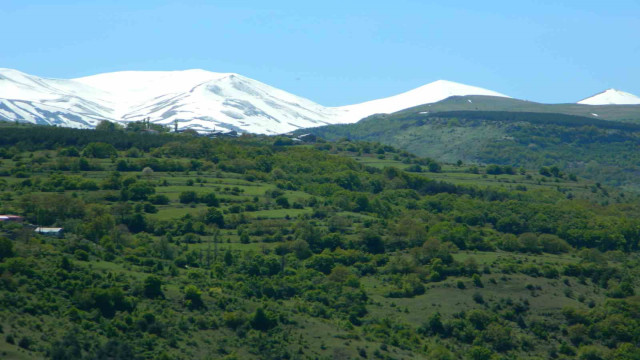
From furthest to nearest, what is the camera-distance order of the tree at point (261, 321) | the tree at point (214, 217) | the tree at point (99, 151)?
the tree at point (99, 151) < the tree at point (214, 217) < the tree at point (261, 321)

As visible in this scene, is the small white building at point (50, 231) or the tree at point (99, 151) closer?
the small white building at point (50, 231)

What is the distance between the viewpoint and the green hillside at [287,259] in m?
61.5

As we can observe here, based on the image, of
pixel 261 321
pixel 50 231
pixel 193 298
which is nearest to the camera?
pixel 261 321

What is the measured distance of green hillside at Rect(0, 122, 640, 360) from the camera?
6150 centimetres

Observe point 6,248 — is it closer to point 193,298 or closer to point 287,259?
point 193,298

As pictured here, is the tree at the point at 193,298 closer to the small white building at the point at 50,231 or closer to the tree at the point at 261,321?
the tree at the point at 261,321

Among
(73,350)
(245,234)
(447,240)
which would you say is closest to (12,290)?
(73,350)

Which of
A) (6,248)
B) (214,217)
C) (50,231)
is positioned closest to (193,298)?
(6,248)

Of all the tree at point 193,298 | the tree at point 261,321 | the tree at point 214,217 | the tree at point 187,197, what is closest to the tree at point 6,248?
the tree at point 193,298

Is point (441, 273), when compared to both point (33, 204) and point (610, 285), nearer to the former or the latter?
point (610, 285)

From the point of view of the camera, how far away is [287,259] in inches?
3501

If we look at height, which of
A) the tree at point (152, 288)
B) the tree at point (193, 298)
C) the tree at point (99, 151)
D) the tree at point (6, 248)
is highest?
the tree at point (99, 151)

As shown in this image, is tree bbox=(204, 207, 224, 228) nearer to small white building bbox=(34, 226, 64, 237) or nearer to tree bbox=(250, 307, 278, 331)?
small white building bbox=(34, 226, 64, 237)

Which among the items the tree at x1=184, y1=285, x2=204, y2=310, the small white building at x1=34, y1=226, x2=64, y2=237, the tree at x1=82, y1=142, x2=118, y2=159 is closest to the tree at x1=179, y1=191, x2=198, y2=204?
the small white building at x1=34, y1=226, x2=64, y2=237
